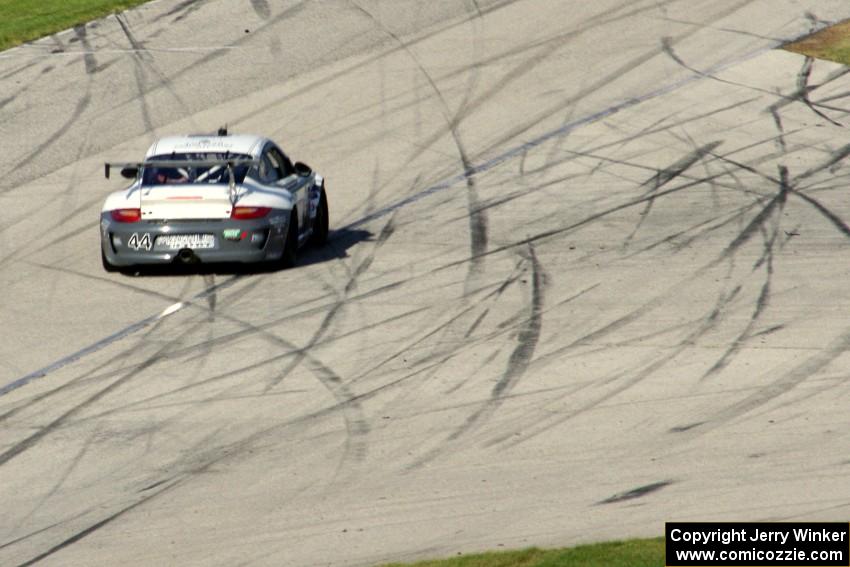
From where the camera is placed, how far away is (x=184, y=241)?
16875 mm

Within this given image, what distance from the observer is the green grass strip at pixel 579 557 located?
30.1ft

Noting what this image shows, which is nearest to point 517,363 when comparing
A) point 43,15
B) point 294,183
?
point 294,183

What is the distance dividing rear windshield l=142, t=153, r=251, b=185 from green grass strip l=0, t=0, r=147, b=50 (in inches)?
442

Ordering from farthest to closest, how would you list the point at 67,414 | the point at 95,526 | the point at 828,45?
the point at 828,45, the point at 67,414, the point at 95,526

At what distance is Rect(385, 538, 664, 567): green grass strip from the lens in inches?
361

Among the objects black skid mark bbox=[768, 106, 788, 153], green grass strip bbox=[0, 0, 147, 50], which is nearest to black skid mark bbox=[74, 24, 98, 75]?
green grass strip bbox=[0, 0, 147, 50]

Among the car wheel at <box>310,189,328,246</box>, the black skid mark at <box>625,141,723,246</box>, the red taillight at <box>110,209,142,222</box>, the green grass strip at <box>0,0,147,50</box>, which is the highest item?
the red taillight at <box>110,209,142,222</box>

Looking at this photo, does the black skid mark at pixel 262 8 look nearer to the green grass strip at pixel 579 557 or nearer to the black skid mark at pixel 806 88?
the black skid mark at pixel 806 88

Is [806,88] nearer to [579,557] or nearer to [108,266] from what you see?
[108,266]

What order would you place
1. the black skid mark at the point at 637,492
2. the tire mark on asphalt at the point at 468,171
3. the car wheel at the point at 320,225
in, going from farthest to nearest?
1. the car wheel at the point at 320,225
2. the tire mark on asphalt at the point at 468,171
3. the black skid mark at the point at 637,492

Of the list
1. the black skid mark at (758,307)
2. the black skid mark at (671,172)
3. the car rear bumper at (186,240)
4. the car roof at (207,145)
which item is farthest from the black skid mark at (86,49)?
the black skid mark at (758,307)

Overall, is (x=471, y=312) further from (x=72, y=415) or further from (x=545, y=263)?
(x=72, y=415)

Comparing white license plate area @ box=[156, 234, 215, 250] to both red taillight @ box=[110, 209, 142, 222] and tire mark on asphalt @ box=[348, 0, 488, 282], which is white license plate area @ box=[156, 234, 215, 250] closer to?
red taillight @ box=[110, 209, 142, 222]

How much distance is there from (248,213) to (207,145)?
1.41 meters
